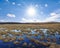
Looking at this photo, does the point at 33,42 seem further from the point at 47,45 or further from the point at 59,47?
the point at 59,47

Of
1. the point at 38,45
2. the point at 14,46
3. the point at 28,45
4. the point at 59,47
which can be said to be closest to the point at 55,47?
the point at 59,47

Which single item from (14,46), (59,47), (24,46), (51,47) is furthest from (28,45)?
(59,47)

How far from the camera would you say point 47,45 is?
8.48 meters

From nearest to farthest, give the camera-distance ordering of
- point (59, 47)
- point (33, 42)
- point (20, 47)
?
point (59, 47) < point (20, 47) < point (33, 42)

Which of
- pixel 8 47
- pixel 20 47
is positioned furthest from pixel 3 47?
pixel 20 47

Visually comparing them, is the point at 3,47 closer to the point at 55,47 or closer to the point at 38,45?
the point at 38,45

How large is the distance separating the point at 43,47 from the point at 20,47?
5.48 feet

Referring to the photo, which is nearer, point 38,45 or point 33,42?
point 38,45

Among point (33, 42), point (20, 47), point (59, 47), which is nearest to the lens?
point (59, 47)

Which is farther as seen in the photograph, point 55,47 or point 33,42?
point 33,42

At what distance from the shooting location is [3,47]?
27.2 feet

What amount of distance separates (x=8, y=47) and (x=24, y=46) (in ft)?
3.80

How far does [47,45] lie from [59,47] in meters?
1.03

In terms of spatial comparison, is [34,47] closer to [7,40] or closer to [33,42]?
[33,42]
